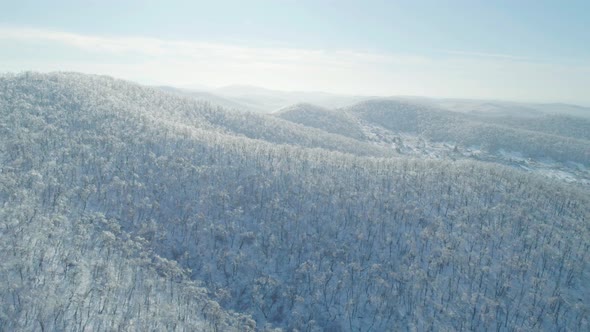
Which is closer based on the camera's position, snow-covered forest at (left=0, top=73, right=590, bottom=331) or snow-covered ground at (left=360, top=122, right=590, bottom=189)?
snow-covered forest at (left=0, top=73, right=590, bottom=331)

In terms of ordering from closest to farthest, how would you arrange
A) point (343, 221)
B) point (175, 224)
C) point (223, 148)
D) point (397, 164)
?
1. point (175, 224)
2. point (343, 221)
3. point (223, 148)
4. point (397, 164)

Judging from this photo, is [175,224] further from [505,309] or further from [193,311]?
[505,309]

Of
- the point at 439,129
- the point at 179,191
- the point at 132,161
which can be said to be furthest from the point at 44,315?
the point at 439,129

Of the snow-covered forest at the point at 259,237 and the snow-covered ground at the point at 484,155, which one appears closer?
the snow-covered forest at the point at 259,237

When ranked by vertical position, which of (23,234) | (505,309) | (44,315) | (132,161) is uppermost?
(132,161)

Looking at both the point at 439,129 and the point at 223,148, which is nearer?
the point at 223,148

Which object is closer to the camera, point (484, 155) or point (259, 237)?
point (259, 237)

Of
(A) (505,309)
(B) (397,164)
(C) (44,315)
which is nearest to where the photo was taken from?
(C) (44,315)

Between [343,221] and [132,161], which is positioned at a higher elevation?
[132,161]
